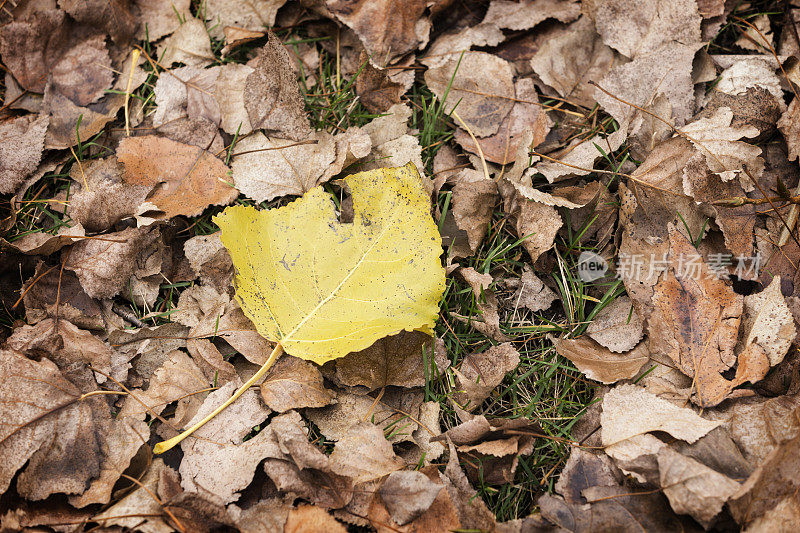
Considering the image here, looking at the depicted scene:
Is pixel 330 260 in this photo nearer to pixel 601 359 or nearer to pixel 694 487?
pixel 601 359

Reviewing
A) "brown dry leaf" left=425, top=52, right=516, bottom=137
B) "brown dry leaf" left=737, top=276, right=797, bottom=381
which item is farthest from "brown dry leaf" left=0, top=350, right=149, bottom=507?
"brown dry leaf" left=737, top=276, right=797, bottom=381

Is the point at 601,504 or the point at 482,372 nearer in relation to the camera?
the point at 601,504

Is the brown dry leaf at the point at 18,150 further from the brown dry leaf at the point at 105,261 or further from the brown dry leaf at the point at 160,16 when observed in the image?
the brown dry leaf at the point at 160,16

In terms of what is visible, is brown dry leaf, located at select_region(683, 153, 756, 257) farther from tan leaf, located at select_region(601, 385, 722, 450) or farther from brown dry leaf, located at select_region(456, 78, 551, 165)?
tan leaf, located at select_region(601, 385, 722, 450)

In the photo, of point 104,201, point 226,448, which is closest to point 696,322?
→ point 226,448

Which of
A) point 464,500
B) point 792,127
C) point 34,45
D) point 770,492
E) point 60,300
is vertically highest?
point 34,45

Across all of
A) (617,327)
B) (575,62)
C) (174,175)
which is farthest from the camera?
(575,62)

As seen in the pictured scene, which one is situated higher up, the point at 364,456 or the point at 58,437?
the point at 58,437
